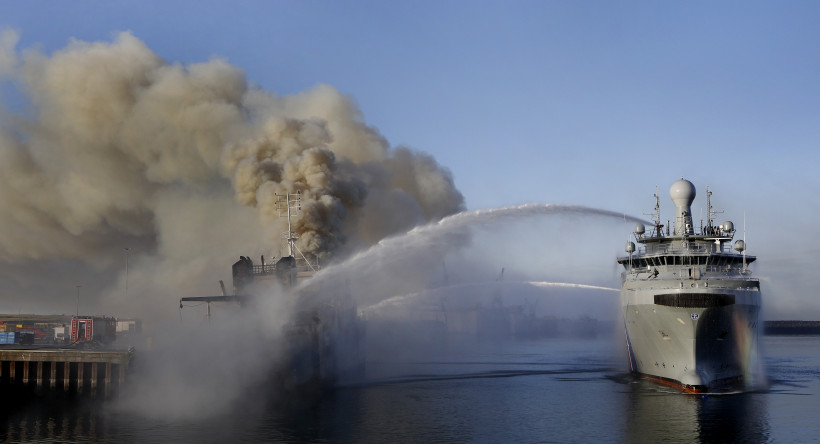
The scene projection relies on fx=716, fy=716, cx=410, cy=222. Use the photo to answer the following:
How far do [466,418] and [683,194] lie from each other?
3048 centimetres

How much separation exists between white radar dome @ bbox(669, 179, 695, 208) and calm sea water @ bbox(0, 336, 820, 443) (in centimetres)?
1625

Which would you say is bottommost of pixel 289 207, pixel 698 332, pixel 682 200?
pixel 698 332

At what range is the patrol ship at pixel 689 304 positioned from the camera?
5112 cm

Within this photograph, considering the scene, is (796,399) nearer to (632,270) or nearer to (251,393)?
(632,270)

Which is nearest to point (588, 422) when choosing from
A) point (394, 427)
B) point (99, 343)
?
→ point (394, 427)

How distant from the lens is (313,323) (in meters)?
62.6

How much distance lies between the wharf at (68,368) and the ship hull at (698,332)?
40.5m

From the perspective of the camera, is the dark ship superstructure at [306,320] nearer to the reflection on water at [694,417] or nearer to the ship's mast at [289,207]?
the ship's mast at [289,207]

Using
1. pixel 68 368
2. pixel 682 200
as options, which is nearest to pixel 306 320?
pixel 68 368

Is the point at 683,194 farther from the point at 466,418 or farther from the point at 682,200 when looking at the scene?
the point at 466,418

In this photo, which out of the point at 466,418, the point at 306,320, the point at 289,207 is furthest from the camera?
the point at 289,207

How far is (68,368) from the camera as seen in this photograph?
5994 cm

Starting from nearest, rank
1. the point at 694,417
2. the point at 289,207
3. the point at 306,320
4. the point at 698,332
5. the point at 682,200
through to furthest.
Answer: the point at 694,417
the point at 698,332
the point at 306,320
the point at 682,200
the point at 289,207

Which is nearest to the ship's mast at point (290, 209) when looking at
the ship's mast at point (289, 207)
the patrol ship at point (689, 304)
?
the ship's mast at point (289, 207)
